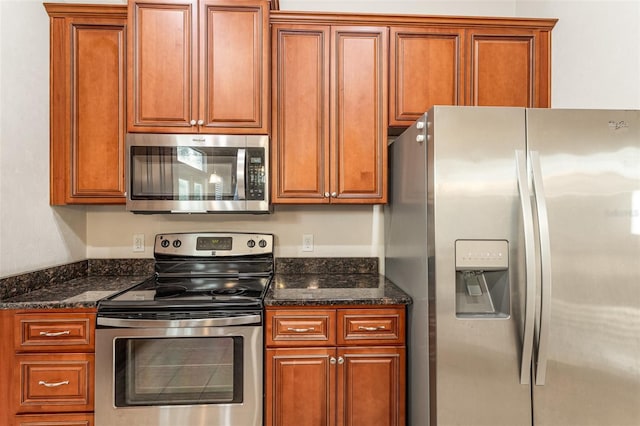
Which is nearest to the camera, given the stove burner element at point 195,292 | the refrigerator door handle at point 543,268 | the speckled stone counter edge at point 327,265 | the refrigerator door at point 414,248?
the refrigerator door handle at point 543,268

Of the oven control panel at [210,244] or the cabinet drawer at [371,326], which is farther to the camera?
the oven control panel at [210,244]

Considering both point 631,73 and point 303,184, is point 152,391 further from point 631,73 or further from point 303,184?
point 631,73

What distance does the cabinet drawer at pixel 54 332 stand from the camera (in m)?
1.70

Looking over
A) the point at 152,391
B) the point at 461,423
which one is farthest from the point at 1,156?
the point at 461,423

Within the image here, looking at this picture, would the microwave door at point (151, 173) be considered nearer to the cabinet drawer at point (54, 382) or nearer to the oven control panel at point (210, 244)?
the oven control panel at point (210, 244)

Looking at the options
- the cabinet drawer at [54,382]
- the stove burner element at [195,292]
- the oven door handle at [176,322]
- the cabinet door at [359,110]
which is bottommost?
the cabinet drawer at [54,382]

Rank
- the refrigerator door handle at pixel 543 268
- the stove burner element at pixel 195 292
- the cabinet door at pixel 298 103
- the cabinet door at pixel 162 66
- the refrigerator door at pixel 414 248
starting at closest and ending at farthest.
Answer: the refrigerator door handle at pixel 543 268 < the refrigerator door at pixel 414 248 < the stove burner element at pixel 195 292 < the cabinet door at pixel 162 66 < the cabinet door at pixel 298 103

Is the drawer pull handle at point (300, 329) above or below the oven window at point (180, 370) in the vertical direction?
above

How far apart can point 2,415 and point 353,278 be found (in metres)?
1.83

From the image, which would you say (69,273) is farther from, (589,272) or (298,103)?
(589,272)

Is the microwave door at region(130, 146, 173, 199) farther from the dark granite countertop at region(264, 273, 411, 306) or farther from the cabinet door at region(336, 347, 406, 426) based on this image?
the cabinet door at region(336, 347, 406, 426)

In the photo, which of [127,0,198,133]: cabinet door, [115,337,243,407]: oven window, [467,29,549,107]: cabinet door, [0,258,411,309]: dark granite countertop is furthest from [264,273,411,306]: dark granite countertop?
[467,29,549,107]: cabinet door

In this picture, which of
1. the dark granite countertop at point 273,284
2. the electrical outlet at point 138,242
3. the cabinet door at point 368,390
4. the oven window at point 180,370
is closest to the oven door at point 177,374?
the oven window at point 180,370

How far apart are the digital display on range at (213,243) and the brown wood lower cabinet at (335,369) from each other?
2.36ft
